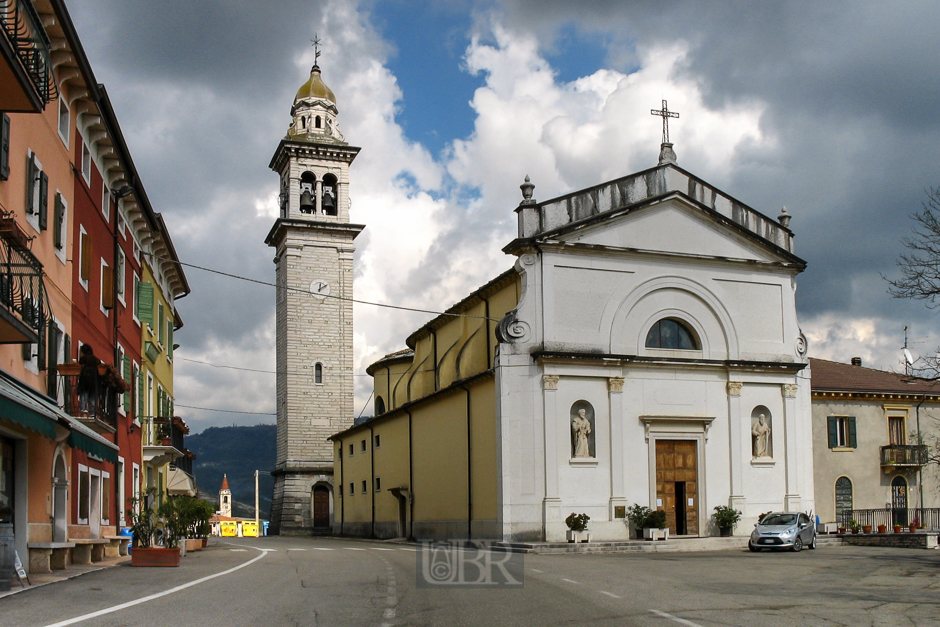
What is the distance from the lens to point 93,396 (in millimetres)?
20656

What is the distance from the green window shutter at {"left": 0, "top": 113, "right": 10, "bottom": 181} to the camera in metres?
15.1

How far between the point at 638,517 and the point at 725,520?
339cm

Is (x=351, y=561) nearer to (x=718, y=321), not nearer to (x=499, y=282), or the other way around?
(x=499, y=282)

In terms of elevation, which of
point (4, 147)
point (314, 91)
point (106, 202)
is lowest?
point (4, 147)

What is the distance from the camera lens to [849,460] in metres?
Answer: 38.4

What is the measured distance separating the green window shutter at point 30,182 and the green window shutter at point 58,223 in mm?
1581

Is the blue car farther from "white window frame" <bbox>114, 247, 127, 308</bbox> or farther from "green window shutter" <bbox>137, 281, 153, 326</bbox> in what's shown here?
"green window shutter" <bbox>137, 281, 153, 326</bbox>

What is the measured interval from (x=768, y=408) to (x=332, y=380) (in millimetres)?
27358

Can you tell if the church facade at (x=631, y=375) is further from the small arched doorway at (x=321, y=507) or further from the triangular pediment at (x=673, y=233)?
the small arched doorway at (x=321, y=507)

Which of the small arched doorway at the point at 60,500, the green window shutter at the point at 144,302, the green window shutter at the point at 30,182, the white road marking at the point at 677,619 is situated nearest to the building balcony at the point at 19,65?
the green window shutter at the point at 30,182

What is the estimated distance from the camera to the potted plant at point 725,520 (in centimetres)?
3281

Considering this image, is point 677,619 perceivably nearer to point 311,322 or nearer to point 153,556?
point 153,556

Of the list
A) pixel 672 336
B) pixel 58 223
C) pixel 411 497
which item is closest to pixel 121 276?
pixel 58 223

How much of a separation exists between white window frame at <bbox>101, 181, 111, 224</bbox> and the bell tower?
2792 centimetres
